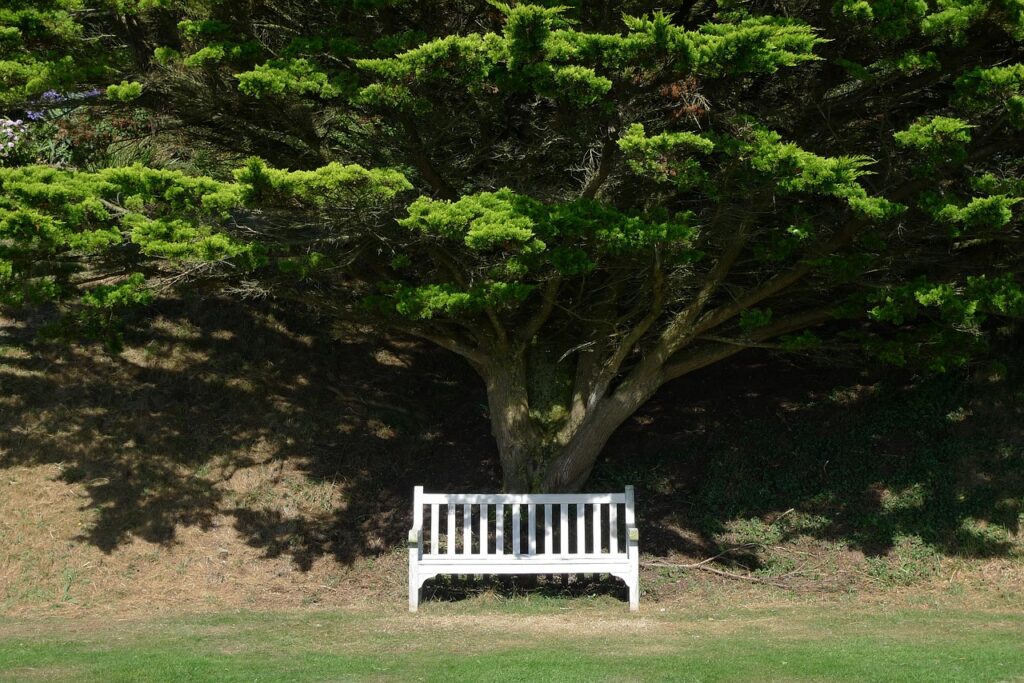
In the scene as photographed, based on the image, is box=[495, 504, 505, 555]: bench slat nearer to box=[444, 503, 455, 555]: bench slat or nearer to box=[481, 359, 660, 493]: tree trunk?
box=[444, 503, 455, 555]: bench slat

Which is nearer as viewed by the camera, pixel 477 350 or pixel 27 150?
pixel 477 350

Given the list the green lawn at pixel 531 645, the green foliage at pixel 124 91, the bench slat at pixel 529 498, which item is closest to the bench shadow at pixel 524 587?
the green lawn at pixel 531 645

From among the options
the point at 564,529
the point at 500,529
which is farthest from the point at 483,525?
the point at 564,529

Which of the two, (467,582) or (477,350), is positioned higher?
(477,350)

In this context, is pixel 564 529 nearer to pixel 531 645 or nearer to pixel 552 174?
pixel 531 645

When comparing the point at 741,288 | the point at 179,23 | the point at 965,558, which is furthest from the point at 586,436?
the point at 179,23

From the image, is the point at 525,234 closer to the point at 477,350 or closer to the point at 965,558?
the point at 477,350

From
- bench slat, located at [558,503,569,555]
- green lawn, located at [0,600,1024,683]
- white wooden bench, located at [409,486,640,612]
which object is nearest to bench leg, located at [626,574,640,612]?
white wooden bench, located at [409,486,640,612]

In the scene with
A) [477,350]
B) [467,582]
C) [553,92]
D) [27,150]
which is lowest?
[467,582]

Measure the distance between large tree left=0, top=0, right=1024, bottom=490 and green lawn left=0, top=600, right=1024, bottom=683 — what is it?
221 cm

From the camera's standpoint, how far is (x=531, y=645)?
7.17 metres

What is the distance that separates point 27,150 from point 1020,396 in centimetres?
1101

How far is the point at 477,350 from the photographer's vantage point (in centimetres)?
1052

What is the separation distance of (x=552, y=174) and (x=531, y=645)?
4333 millimetres
